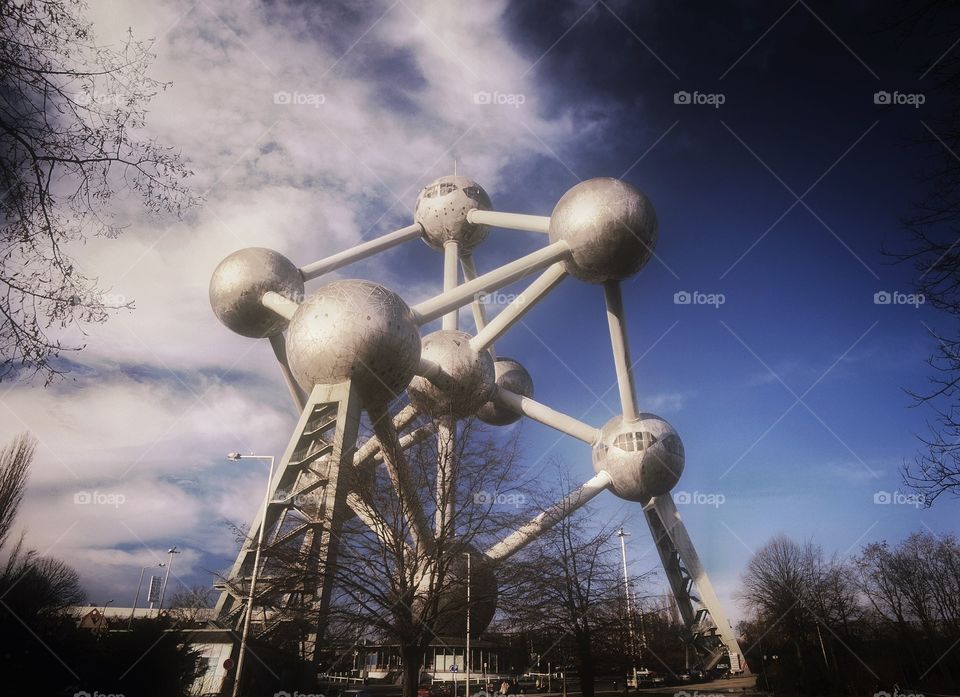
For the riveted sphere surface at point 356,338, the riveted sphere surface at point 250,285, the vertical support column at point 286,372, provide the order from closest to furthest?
the riveted sphere surface at point 356,338 < the riveted sphere surface at point 250,285 < the vertical support column at point 286,372

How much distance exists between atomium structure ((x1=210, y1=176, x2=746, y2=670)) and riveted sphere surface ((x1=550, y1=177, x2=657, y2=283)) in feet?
0.18

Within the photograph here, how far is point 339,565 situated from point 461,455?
3683 mm

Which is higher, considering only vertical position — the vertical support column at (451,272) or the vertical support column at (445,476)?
the vertical support column at (451,272)

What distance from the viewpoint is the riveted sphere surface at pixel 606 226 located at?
22.5 meters

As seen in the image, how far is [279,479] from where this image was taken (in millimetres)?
17906

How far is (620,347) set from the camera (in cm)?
2669

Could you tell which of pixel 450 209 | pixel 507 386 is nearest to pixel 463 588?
pixel 507 386

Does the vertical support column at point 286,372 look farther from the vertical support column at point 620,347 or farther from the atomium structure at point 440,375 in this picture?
the vertical support column at point 620,347

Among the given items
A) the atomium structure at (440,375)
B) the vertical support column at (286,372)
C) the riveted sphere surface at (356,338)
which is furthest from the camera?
the vertical support column at (286,372)

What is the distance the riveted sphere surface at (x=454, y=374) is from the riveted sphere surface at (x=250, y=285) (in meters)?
5.81

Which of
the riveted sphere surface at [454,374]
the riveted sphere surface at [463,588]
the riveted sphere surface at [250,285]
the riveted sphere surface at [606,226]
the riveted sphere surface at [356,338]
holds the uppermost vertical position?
the riveted sphere surface at [606,226]

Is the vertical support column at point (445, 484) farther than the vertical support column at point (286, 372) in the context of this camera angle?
No

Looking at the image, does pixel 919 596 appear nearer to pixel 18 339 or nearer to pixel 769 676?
pixel 769 676

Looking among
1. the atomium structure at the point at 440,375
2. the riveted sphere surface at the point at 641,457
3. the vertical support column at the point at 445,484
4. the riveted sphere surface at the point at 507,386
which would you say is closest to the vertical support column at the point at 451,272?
the atomium structure at the point at 440,375
